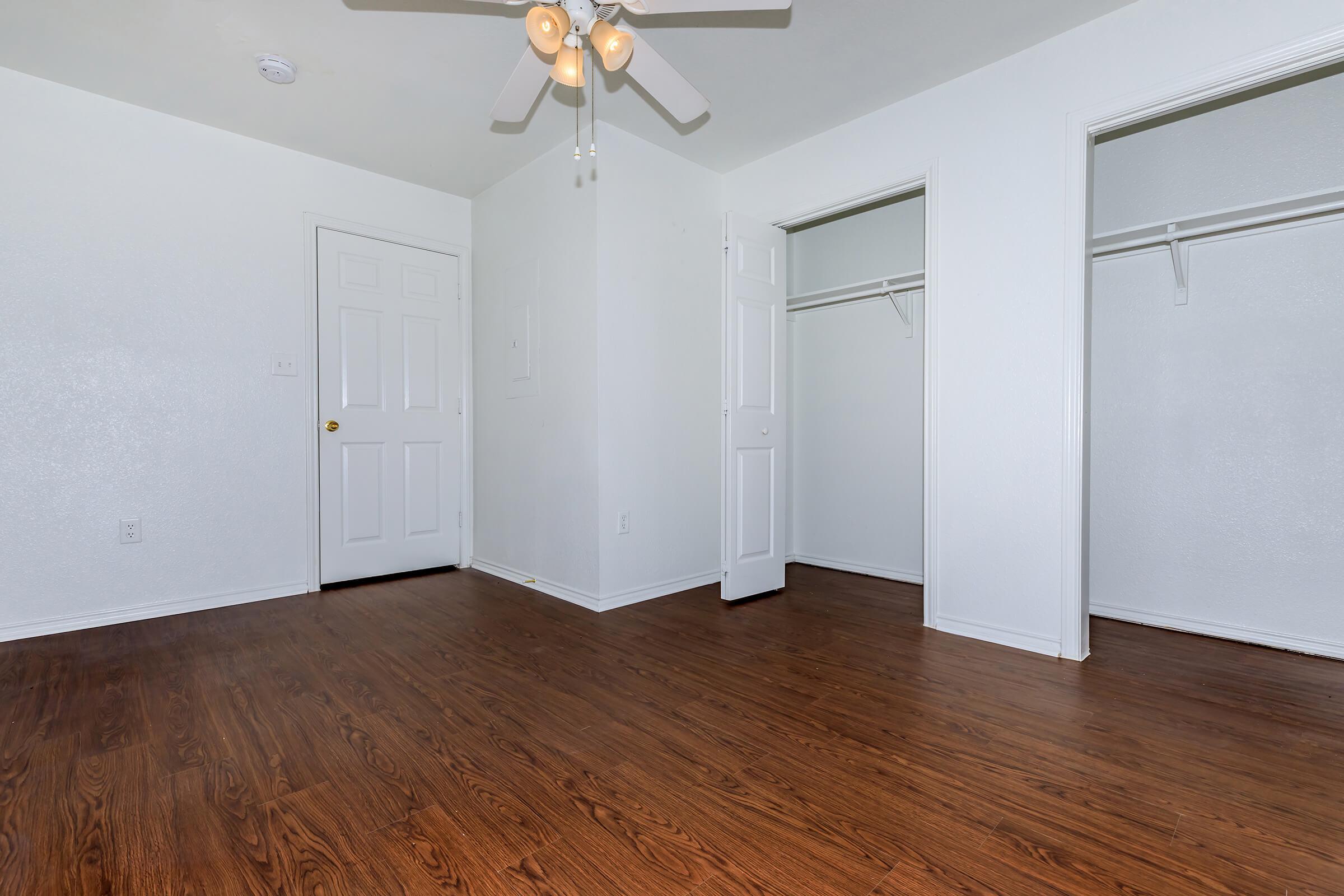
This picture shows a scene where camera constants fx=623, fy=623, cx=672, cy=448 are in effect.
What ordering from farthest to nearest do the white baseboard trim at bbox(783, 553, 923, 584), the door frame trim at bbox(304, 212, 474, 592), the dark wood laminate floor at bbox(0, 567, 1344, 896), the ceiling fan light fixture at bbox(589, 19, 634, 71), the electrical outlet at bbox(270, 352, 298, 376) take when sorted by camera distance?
the white baseboard trim at bbox(783, 553, 923, 584) < the door frame trim at bbox(304, 212, 474, 592) < the electrical outlet at bbox(270, 352, 298, 376) < the ceiling fan light fixture at bbox(589, 19, 634, 71) < the dark wood laminate floor at bbox(0, 567, 1344, 896)

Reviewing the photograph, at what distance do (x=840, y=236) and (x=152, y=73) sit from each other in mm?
3845

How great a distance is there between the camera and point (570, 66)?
2107mm

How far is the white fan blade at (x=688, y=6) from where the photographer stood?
185 cm

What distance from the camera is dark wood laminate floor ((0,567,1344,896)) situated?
1338mm

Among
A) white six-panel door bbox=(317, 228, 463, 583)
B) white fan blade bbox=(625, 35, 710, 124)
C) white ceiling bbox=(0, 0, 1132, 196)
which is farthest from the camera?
white six-panel door bbox=(317, 228, 463, 583)

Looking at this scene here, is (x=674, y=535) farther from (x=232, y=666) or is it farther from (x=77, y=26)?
(x=77, y=26)

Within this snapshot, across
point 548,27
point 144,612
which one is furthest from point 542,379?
point 144,612

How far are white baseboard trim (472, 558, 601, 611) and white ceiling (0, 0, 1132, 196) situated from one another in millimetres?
2535

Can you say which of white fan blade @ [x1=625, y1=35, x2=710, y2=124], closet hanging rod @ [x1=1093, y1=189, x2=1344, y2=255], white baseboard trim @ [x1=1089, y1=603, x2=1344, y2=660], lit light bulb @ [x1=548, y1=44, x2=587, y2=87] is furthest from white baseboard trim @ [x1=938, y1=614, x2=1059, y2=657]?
lit light bulb @ [x1=548, y1=44, x2=587, y2=87]

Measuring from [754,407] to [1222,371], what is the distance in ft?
7.05

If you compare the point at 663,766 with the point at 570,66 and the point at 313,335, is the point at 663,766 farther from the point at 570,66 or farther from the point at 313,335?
the point at 313,335

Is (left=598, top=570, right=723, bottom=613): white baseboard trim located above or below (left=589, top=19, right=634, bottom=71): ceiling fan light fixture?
below

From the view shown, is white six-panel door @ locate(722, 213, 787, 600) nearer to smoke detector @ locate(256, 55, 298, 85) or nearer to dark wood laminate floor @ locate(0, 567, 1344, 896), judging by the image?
dark wood laminate floor @ locate(0, 567, 1344, 896)

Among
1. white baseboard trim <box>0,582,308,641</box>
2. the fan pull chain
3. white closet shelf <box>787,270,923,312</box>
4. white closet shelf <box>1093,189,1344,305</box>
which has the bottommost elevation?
white baseboard trim <box>0,582,308,641</box>
